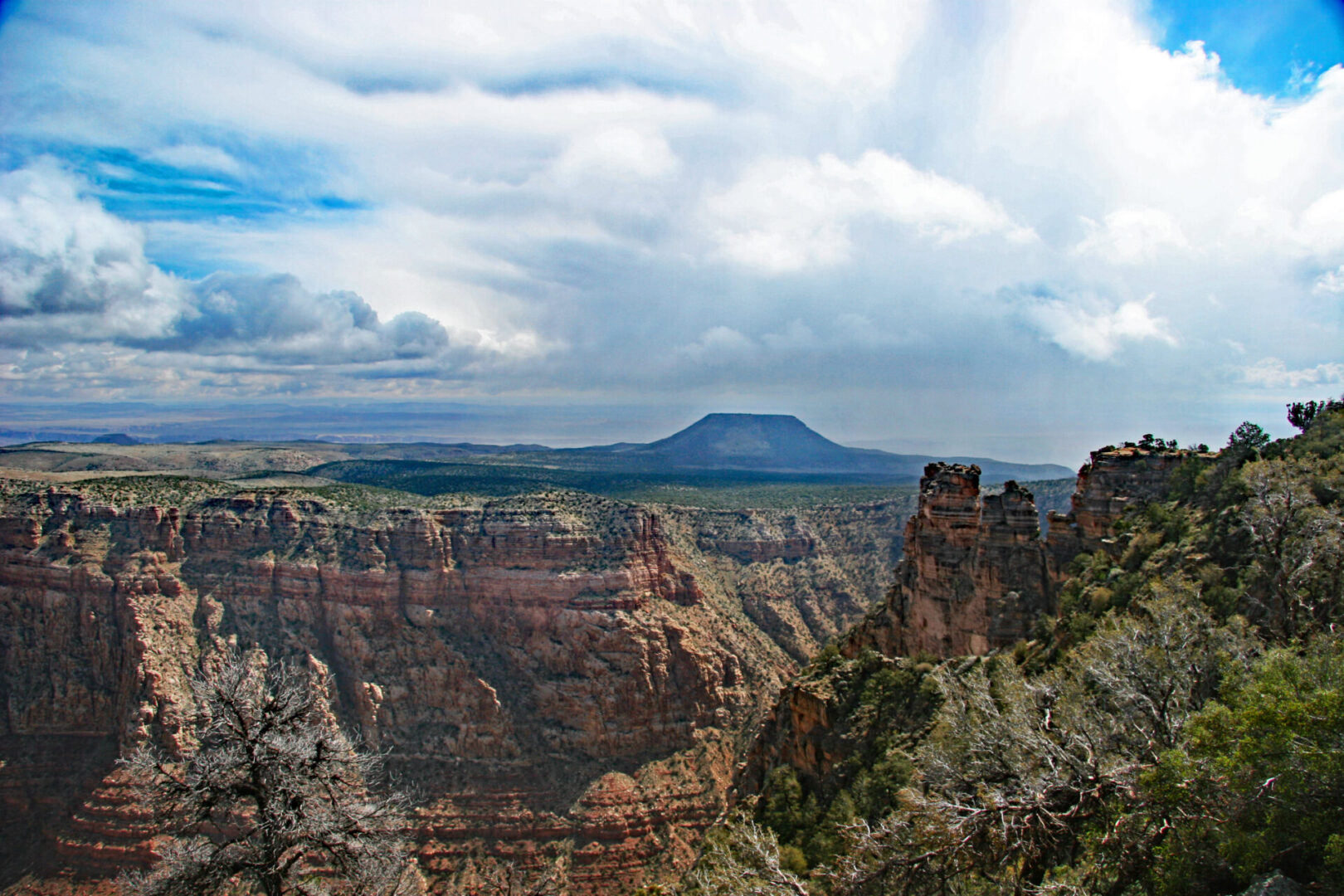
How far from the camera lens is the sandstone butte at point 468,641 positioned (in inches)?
1535

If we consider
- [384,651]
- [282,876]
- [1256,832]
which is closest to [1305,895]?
[1256,832]

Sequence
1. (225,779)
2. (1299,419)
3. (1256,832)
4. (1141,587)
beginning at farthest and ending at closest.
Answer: (1299,419) < (1141,587) < (225,779) < (1256,832)

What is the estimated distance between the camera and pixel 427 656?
5828 centimetres

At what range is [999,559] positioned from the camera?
117 ft

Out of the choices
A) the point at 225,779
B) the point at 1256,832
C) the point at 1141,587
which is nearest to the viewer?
the point at 1256,832

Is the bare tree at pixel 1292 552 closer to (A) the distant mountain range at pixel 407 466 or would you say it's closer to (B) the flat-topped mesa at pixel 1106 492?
(B) the flat-topped mesa at pixel 1106 492

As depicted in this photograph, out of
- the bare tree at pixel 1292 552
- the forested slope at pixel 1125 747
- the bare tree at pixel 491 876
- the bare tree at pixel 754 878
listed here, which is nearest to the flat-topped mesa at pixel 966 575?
the forested slope at pixel 1125 747

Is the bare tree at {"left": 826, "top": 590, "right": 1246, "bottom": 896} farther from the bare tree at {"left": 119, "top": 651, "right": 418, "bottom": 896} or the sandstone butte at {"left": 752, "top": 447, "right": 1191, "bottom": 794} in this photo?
the sandstone butte at {"left": 752, "top": 447, "right": 1191, "bottom": 794}

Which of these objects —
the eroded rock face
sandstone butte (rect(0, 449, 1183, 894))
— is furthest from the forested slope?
the eroded rock face

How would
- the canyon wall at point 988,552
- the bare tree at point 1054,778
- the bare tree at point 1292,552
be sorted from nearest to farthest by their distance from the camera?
the bare tree at point 1054,778 < the bare tree at point 1292,552 < the canyon wall at point 988,552

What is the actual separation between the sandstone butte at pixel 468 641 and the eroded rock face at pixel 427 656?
0.58 feet

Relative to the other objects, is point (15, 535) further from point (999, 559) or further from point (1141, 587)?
point (1141, 587)

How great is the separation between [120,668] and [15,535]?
15570mm

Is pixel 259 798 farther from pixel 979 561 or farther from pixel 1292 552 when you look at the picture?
pixel 979 561
